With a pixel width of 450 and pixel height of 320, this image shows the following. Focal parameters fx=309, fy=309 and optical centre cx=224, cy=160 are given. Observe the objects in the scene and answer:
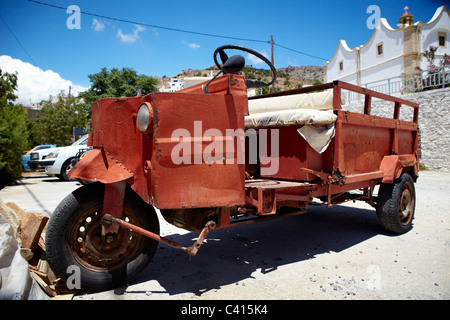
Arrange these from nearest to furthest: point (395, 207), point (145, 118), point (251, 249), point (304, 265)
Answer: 1. point (145, 118)
2. point (304, 265)
3. point (251, 249)
4. point (395, 207)

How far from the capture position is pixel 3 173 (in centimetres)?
1088

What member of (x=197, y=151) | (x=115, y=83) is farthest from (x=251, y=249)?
(x=115, y=83)

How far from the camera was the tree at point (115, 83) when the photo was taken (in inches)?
909

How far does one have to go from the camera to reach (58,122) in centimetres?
2925

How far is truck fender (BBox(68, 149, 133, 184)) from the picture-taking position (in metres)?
2.53

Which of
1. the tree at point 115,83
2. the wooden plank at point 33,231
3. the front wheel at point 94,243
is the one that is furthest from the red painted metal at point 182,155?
the tree at point 115,83

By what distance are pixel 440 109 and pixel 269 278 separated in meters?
13.8

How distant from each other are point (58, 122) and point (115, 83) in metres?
9.65

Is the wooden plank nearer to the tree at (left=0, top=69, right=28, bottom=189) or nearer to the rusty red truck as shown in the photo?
the rusty red truck

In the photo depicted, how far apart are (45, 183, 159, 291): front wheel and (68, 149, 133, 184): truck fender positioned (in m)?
0.18

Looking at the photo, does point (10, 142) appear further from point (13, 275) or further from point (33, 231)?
point (13, 275)

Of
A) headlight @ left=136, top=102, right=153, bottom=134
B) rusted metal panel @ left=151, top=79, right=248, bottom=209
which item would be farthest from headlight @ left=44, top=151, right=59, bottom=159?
rusted metal panel @ left=151, top=79, right=248, bottom=209
